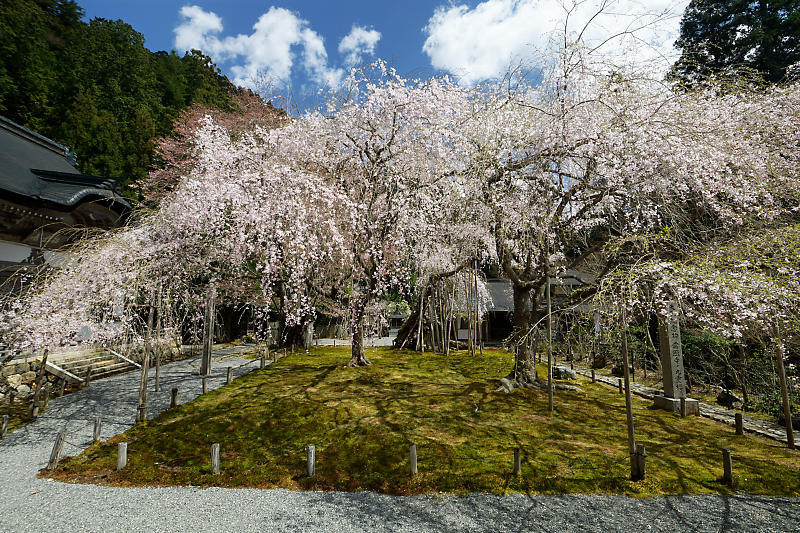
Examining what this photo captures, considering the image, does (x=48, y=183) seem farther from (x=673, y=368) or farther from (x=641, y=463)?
(x=673, y=368)

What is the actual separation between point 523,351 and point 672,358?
3191 mm

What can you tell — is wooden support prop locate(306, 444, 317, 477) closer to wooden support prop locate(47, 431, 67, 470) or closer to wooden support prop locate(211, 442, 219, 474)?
wooden support prop locate(211, 442, 219, 474)

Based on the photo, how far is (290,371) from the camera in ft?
38.6

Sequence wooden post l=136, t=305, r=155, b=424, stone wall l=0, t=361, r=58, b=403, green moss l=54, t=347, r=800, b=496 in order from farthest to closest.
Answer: stone wall l=0, t=361, r=58, b=403
wooden post l=136, t=305, r=155, b=424
green moss l=54, t=347, r=800, b=496

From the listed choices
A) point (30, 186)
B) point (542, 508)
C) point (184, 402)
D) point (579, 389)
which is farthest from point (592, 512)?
point (30, 186)

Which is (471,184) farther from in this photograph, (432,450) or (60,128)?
(60,128)

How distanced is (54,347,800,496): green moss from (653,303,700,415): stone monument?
16.8 inches

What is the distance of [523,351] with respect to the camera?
32.0 feet

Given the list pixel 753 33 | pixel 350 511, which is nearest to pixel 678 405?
pixel 350 511

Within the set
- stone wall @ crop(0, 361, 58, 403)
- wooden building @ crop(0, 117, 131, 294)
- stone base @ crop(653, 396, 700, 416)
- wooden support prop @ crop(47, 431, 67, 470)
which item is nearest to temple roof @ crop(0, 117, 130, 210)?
wooden building @ crop(0, 117, 131, 294)

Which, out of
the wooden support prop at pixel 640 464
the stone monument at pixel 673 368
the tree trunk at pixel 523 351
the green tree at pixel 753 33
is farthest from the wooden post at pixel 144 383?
the green tree at pixel 753 33

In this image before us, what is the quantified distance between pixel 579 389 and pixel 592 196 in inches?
205

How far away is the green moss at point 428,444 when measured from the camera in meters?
5.47

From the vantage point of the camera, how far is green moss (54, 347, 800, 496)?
547 centimetres
